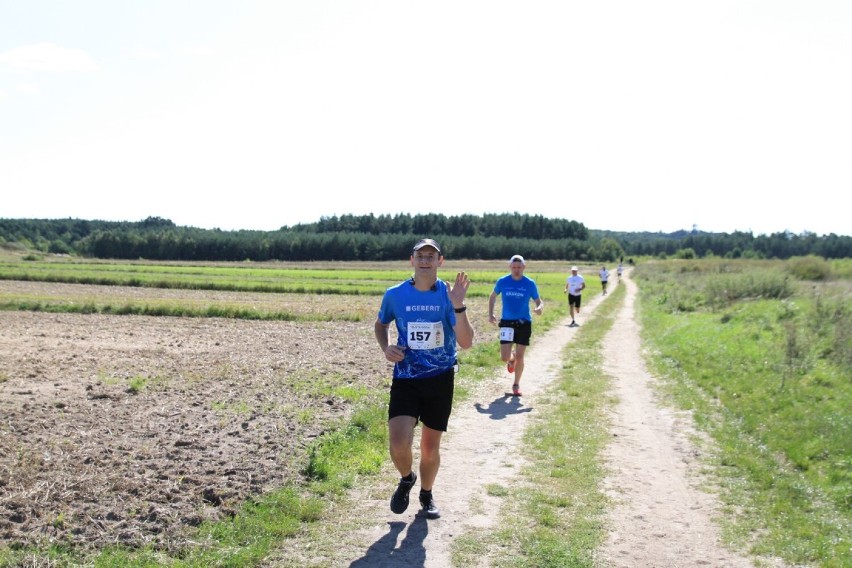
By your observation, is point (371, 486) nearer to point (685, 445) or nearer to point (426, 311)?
point (426, 311)

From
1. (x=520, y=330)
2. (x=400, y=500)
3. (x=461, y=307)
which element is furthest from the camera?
(x=520, y=330)

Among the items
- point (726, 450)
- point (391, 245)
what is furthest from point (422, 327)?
point (391, 245)

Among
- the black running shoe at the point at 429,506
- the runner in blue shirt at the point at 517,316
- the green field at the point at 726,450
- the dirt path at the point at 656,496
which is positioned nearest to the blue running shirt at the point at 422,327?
the black running shoe at the point at 429,506

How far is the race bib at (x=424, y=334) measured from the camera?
5.98m

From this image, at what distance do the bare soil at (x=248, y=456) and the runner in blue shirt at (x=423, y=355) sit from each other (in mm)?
610

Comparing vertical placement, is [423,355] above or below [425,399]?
above

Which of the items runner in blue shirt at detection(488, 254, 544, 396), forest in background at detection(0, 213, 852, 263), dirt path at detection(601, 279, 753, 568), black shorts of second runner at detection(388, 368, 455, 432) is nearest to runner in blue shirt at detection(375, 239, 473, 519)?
black shorts of second runner at detection(388, 368, 455, 432)

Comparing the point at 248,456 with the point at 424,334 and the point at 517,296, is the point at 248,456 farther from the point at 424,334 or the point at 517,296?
the point at 517,296

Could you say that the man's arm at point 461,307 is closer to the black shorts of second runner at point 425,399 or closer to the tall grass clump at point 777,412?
the black shorts of second runner at point 425,399

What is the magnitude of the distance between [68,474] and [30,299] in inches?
1180

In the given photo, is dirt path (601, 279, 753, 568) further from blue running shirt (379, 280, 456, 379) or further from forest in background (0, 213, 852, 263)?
forest in background (0, 213, 852, 263)

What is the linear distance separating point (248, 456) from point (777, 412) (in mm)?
7668

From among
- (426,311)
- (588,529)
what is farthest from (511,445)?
(426,311)

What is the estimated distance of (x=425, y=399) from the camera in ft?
19.8
